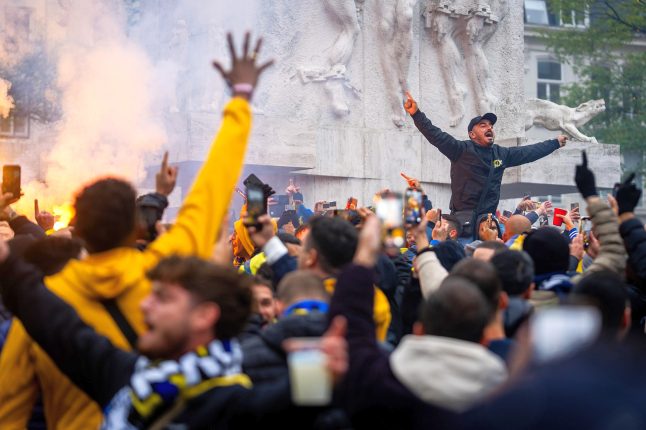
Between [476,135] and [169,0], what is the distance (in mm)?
5704

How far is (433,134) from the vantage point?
402 inches

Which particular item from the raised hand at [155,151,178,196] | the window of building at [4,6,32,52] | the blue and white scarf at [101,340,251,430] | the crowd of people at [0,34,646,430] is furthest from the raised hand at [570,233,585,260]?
the window of building at [4,6,32,52]

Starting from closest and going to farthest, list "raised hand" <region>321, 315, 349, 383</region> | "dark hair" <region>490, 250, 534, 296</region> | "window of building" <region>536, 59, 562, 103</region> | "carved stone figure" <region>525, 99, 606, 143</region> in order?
"raised hand" <region>321, 315, 349, 383</region> < "dark hair" <region>490, 250, 534, 296</region> < "carved stone figure" <region>525, 99, 606, 143</region> < "window of building" <region>536, 59, 562, 103</region>

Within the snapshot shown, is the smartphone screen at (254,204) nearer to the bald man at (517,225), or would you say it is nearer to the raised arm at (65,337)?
the raised arm at (65,337)

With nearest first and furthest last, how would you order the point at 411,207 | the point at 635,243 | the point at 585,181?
the point at 411,207 → the point at 635,243 → the point at 585,181

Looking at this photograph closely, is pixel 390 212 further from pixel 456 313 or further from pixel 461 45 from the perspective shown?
pixel 461 45

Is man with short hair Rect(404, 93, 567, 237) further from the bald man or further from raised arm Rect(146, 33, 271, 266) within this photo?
raised arm Rect(146, 33, 271, 266)

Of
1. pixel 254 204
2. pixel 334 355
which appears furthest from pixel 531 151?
pixel 334 355

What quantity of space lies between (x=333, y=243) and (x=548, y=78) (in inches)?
1333

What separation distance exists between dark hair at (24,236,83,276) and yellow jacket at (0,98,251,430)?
0.45m

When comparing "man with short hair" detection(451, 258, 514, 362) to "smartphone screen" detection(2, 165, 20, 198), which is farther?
"smartphone screen" detection(2, 165, 20, 198)

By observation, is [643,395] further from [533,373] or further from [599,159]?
[599,159]

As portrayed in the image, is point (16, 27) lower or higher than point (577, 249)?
higher

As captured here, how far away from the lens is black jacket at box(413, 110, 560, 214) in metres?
10.5
